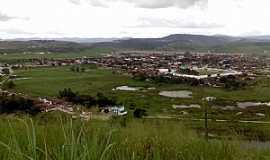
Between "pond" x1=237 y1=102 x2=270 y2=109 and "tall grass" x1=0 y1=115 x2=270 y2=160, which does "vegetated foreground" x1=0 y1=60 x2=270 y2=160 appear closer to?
"tall grass" x1=0 y1=115 x2=270 y2=160

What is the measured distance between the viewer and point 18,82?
6706 centimetres

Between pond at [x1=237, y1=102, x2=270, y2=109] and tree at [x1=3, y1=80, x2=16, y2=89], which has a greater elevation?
tree at [x1=3, y1=80, x2=16, y2=89]

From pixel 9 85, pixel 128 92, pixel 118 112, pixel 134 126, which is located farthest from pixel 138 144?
pixel 9 85

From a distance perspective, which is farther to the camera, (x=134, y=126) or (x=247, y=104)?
(x=247, y=104)

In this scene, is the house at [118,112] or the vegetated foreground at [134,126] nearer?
the vegetated foreground at [134,126]

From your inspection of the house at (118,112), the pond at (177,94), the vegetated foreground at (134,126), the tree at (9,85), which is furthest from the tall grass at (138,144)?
the tree at (9,85)

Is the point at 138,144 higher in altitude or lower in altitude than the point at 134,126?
higher

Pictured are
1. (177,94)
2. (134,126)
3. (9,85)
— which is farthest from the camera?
(177,94)

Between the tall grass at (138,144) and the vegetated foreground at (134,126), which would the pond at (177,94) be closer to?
the vegetated foreground at (134,126)

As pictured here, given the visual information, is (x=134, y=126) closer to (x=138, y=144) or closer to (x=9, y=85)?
(x=138, y=144)

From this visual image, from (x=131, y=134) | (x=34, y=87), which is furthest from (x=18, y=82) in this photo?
(x=131, y=134)

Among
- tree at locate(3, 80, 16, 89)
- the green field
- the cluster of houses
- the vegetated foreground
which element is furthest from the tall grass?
the cluster of houses

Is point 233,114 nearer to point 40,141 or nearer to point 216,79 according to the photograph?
point 216,79

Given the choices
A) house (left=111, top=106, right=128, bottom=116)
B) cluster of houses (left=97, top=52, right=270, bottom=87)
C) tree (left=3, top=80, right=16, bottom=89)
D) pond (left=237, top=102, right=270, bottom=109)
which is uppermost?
house (left=111, top=106, right=128, bottom=116)
